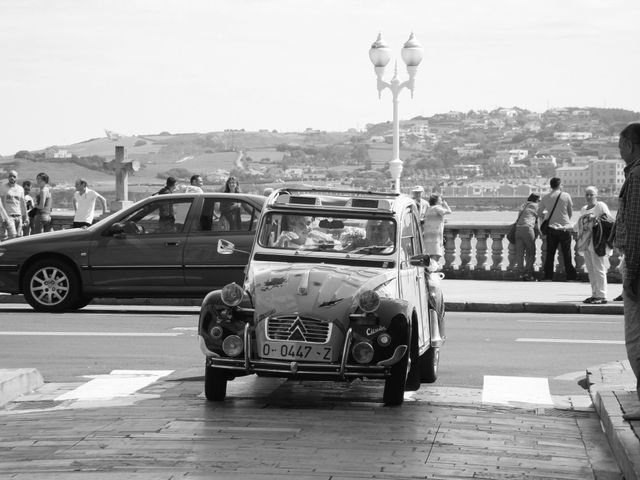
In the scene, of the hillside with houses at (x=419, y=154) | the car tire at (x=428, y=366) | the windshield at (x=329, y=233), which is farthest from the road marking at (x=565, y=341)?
the hillside with houses at (x=419, y=154)

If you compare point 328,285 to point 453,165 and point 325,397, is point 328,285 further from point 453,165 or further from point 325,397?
point 453,165

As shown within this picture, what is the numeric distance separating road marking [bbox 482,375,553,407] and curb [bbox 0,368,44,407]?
381 cm

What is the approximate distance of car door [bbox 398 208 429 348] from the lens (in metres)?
11.6

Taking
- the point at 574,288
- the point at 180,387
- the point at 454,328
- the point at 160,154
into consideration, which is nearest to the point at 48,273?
the point at 454,328

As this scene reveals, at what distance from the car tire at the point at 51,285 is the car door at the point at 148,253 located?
0.33 metres

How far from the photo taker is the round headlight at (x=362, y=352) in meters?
10.5

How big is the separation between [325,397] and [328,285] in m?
1.16

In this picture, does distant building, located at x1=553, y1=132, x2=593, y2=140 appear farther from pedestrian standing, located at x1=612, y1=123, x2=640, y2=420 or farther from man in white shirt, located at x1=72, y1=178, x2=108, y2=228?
pedestrian standing, located at x1=612, y1=123, x2=640, y2=420

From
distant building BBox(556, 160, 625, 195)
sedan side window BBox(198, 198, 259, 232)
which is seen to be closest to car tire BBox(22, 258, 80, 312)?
sedan side window BBox(198, 198, 259, 232)

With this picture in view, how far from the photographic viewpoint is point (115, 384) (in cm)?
1228

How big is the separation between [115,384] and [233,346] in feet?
6.80

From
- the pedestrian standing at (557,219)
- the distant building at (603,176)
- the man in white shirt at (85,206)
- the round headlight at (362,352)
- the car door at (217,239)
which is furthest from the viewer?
the distant building at (603,176)

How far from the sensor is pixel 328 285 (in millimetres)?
10781

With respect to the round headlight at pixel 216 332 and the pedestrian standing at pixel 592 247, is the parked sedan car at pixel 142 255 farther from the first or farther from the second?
the round headlight at pixel 216 332
